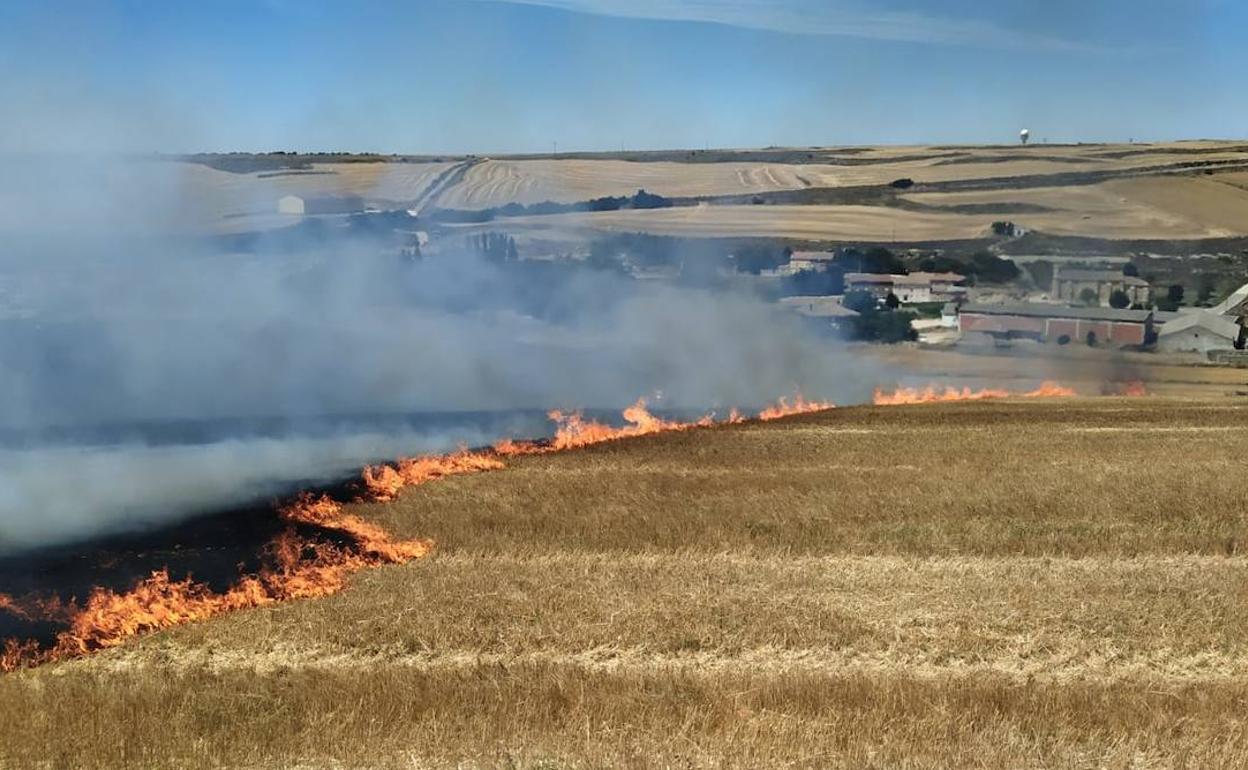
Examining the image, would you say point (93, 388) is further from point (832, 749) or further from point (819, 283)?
point (819, 283)

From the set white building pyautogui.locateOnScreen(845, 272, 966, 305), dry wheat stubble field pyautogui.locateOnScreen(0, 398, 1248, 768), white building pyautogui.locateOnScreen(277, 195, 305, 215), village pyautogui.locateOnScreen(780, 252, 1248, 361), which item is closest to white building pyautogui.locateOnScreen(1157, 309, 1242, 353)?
village pyautogui.locateOnScreen(780, 252, 1248, 361)

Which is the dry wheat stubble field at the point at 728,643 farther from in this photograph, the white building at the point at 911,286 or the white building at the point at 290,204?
the white building at the point at 911,286

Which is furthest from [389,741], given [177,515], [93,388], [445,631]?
[93,388]

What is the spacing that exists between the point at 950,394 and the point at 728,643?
3318cm

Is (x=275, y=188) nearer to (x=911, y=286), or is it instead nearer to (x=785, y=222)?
(x=911, y=286)

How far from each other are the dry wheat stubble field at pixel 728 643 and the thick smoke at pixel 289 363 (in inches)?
173

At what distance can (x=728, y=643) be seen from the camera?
11336 millimetres

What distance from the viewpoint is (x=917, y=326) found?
5212 cm

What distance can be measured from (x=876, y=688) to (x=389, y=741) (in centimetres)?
429

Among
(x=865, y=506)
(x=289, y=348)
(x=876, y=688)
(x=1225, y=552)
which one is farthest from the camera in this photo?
(x=289, y=348)

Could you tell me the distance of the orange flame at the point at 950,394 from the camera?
39.7m

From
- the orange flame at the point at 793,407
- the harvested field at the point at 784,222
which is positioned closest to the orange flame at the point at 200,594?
the orange flame at the point at 793,407

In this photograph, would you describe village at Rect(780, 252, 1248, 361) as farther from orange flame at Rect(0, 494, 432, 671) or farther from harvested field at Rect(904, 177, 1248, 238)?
orange flame at Rect(0, 494, 432, 671)

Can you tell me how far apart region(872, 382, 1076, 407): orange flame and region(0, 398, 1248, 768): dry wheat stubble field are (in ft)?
60.9
